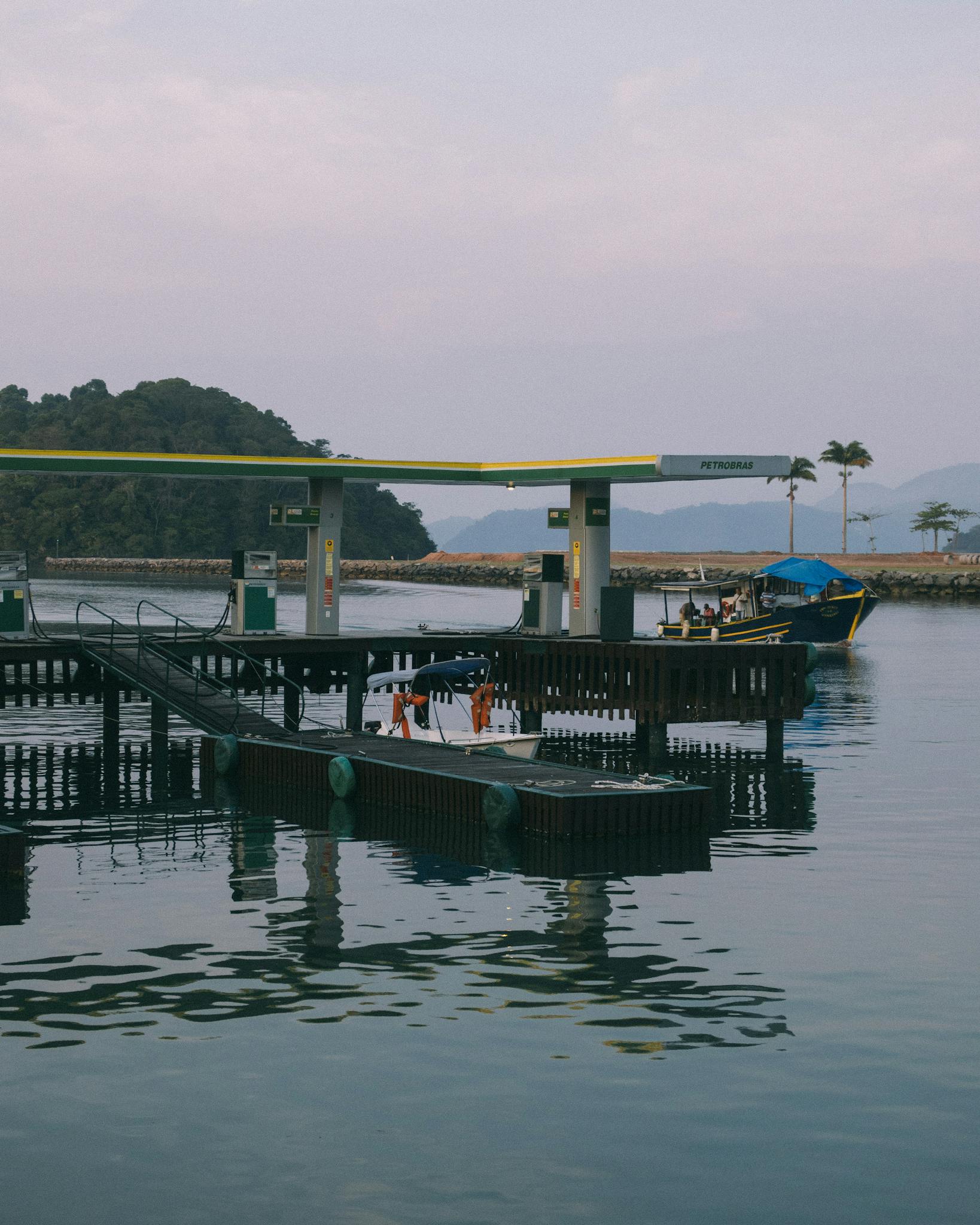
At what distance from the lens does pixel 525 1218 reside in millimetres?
11211

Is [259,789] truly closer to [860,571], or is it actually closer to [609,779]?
[609,779]

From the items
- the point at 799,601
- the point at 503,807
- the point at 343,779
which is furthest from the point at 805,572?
the point at 503,807

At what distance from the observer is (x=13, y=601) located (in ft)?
123

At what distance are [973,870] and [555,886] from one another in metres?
6.85

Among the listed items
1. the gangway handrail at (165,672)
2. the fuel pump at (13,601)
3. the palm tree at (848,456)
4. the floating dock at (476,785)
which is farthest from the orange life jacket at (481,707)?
the palm tree at (848,456)

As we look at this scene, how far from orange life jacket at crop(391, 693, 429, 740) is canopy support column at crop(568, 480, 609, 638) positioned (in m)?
7.11

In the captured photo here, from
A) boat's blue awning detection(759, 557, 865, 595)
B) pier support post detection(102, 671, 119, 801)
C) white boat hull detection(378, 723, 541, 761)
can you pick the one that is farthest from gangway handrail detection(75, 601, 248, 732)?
boat's blue awning detection(759, 557, 865, 595)

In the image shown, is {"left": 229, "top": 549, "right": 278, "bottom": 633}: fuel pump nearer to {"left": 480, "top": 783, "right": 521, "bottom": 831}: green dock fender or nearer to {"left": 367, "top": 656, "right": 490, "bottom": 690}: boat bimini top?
{"left": 367, "top": 656, "right": 490, "bottom": 690}: boat bimini top

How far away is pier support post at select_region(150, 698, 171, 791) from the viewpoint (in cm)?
3547

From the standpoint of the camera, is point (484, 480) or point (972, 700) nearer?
point (484, 480)

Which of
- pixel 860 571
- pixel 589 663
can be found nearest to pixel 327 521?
pixel 589 663

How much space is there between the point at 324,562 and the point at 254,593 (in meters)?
2.17

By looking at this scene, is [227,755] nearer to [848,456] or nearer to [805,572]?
[805,572]

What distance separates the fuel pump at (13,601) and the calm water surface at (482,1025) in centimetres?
934
